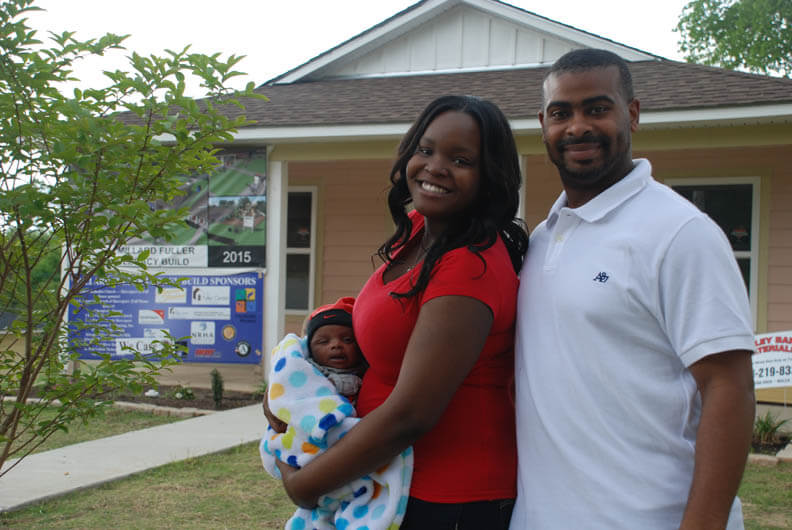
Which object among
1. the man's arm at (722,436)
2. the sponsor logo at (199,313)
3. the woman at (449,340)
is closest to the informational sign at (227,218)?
the sponsor logo at (199,313)

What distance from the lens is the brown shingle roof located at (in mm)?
7703

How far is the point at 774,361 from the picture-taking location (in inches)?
283

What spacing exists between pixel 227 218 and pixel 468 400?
826cm

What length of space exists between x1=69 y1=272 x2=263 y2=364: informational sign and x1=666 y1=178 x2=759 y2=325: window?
17.8ft

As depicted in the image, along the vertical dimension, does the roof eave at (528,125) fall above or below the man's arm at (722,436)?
above

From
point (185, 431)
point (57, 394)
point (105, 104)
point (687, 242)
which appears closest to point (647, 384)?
point (687, 242)

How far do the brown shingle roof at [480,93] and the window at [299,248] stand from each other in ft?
4.90

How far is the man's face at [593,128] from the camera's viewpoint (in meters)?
1.83

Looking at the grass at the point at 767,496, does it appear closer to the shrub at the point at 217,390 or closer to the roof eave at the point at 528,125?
the roof eave at the point at 528,125

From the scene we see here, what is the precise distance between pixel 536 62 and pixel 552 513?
9690mm

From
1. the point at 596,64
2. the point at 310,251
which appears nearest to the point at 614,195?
the point at 596,64

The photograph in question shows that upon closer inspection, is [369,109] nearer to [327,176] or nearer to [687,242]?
[327,176]

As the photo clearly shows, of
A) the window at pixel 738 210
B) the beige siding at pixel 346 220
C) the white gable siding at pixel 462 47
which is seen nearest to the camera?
the window at pixel 738 210

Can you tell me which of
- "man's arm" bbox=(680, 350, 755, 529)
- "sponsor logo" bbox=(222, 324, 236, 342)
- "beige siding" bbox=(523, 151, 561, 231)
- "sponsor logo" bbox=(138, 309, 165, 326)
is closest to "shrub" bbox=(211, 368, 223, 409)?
"sponsor logo" bbox=(222, 324, 236, 342)
